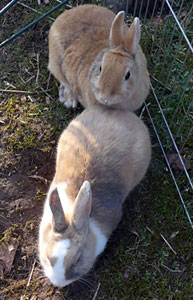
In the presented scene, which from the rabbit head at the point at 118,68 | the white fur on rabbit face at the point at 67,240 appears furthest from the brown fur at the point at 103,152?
→ the white fur on rabbit face at the point at 67,240

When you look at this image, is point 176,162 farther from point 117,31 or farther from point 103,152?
point 117,31

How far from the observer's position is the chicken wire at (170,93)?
344 centimetres

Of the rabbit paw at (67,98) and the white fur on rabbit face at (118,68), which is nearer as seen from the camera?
the white fur on rabbit face at (118,68)

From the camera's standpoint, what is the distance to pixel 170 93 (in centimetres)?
400

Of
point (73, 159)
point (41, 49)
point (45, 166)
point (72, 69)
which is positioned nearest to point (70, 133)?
point (73, 159)

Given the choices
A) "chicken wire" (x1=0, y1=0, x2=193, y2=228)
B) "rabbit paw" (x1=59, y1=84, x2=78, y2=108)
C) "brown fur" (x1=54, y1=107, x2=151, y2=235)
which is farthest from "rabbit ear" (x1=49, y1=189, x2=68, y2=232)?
"rabbit paw" (x1=59, y1=84, x2=78, y2=108)

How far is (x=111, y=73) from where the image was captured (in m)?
2.95

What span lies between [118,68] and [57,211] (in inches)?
48.4

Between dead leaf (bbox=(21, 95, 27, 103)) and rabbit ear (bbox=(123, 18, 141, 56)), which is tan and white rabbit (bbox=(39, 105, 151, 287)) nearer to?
rabbit ear (bbox=(123, 18, 141, 56))

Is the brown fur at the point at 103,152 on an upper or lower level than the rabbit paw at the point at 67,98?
upper

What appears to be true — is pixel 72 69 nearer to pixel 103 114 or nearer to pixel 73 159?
pixel 103 114

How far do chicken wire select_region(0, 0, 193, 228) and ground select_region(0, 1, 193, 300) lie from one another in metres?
0.11

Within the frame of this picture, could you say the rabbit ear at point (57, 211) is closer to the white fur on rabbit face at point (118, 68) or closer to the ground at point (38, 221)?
the ground at point (38, 221)

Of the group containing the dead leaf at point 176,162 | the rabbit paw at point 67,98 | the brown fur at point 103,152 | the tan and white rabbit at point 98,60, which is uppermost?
the tan and white rabbit at point 98,60
